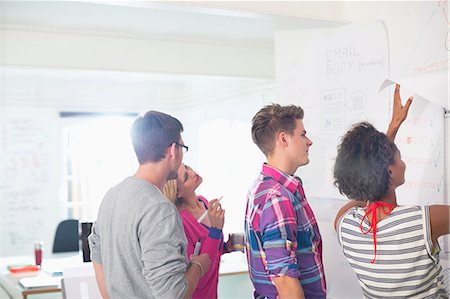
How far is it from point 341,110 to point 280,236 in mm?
1318

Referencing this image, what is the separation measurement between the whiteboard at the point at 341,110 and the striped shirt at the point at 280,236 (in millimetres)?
769

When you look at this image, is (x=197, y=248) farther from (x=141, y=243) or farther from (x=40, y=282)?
(x=40, y=282)

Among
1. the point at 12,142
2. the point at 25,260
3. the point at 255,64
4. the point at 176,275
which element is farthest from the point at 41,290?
the point at 12,142

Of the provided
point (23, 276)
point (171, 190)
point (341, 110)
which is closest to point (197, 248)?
point (171, 190)

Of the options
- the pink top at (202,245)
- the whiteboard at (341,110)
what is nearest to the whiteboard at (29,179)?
the whiteboard at (341,110)

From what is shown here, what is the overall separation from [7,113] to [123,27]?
7.86 feet

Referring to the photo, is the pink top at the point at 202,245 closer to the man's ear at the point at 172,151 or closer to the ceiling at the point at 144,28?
the man's ear at the point at 172,151

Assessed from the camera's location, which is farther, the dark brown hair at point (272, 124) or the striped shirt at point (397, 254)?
the dark brown hair at point (272, 124)

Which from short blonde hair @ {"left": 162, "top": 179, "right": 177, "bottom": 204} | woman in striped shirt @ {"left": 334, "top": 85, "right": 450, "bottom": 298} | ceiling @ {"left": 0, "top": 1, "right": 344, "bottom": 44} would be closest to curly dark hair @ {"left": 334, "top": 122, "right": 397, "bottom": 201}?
woman in striped shirt @ {"left": 334, "top": 85, "right": 450, "bottom": 298}

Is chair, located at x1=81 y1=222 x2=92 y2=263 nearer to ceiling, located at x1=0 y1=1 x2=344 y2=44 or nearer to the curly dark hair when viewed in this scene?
ceiling, located at x1=0 y1=1 x2=344 y2=44

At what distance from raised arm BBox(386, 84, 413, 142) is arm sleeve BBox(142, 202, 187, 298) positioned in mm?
1071

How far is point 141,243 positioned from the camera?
6.32 ft

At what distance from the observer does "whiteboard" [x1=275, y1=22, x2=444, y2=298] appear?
8.83 ft

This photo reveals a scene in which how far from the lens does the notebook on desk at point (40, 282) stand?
356 centimetres
